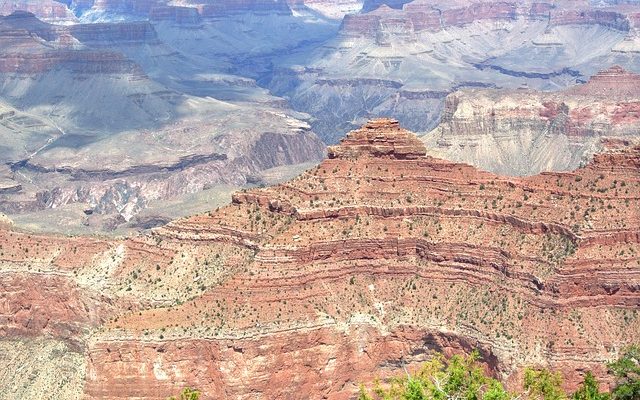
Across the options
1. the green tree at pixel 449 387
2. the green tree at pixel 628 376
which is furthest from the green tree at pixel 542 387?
the green tree at pixel 628 376

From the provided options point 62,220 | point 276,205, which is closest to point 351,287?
point 276,205

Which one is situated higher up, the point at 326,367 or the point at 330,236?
the point at 330,236

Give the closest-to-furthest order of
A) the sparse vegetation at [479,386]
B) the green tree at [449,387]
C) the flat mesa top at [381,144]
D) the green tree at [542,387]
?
the green tree at [449,387]
the sparse vegetation at [479,386]
the green tree at [542,387]
the flat mesa top at [381,144]

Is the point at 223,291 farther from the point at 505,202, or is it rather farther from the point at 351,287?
the point at 505,202

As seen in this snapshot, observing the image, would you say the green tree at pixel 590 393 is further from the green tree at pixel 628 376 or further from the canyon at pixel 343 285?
the canyon at pixel 343 285

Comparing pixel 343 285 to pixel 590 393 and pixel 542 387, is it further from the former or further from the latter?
pixel 590 393

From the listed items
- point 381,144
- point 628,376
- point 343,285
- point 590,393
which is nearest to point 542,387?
point 590,393

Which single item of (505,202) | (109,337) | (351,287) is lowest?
(109,337)
